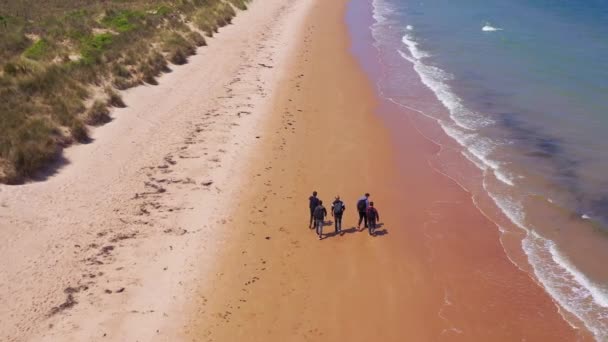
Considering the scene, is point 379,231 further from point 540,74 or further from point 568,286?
point 540,74

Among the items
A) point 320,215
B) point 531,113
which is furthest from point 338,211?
point 531,113

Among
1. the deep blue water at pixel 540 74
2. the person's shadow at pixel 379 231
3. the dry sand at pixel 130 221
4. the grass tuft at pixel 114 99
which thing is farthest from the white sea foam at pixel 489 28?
the person's shadow at pixel 379 231

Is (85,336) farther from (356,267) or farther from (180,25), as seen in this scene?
(180,25)

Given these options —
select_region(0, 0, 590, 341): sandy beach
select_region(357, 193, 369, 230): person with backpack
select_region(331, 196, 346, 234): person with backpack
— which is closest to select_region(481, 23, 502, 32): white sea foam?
select_region(0, 0, 590, 341): sandy beach

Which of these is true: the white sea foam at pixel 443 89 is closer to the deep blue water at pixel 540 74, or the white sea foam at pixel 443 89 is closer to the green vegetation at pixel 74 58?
the deep blue water at pixel 540 74

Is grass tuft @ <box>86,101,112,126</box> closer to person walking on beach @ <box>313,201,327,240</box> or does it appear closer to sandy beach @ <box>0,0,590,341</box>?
sandy beach @ <box>0,0,590,341</box>

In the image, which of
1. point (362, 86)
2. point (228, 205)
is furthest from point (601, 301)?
point (362, 86)

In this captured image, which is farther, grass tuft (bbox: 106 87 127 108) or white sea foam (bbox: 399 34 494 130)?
white sea foam (bbox: 399 34 494 130)
